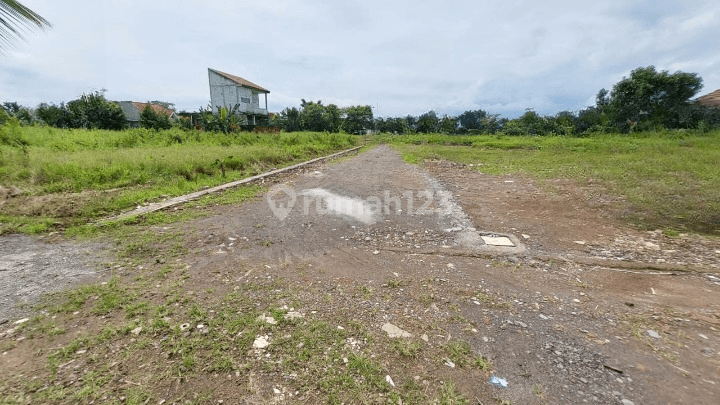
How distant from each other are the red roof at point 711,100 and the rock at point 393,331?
3525cm

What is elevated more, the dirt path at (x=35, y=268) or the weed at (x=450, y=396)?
the dirt path at (x=35, y=268)

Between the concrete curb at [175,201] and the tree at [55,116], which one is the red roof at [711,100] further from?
the tree at [55,116]

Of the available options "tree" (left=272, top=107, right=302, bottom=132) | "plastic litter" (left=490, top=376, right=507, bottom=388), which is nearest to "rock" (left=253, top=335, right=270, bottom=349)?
"plastic litter" (left=490, top=376, right=507, bottom=388)

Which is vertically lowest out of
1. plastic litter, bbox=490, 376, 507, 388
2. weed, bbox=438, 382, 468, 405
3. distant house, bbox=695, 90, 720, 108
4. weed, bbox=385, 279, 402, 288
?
weed, bbox=438, 382, 468, 405

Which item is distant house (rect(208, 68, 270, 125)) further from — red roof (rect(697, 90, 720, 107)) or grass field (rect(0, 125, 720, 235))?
red roof (rect(697, 90, 720, 107))

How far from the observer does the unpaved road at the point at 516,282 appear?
70.6 inches

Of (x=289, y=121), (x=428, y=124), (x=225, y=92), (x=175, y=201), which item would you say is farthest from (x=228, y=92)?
(x=175, y=201)

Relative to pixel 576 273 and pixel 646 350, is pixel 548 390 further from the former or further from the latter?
pixel 576 273

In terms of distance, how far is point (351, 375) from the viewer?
1.79m

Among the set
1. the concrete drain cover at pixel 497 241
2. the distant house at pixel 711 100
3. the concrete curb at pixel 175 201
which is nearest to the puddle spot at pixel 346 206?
the concrete drain cover at pixel 497 241

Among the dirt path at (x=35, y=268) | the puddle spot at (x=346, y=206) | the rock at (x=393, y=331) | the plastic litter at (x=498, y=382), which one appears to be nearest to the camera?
the plastic litter at (x=498, y=382)

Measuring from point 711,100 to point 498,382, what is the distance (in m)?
37.9

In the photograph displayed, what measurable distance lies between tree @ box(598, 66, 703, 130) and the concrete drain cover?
92.8ft

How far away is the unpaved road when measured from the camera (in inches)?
70.6
